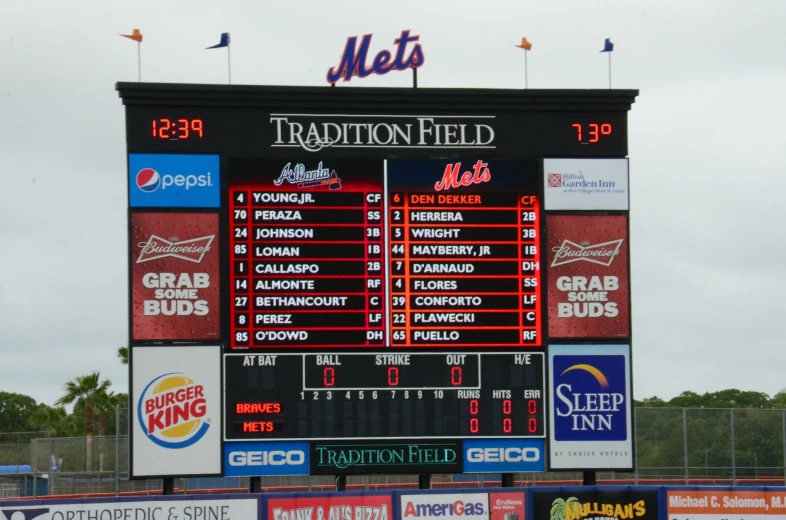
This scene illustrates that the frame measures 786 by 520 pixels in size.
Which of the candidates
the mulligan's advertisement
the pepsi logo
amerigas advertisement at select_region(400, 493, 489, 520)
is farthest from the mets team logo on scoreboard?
the mulligan's advertisement

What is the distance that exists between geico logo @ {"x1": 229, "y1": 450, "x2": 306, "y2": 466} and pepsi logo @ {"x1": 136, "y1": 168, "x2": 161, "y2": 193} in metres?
4.96

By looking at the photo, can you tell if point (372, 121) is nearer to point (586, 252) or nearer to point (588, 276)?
point (586, 252)

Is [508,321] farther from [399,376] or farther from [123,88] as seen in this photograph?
[123,88]

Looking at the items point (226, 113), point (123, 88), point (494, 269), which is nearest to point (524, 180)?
point (494, 269)

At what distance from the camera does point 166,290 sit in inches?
924

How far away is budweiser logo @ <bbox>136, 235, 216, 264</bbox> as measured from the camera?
23516 mm

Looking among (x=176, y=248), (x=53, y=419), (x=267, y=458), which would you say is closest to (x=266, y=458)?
(x=267, y=458)

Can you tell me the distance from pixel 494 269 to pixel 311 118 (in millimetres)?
4336

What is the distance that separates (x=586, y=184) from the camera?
968 inches

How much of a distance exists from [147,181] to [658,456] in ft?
49.3

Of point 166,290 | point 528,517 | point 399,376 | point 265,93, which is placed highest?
point 265,93

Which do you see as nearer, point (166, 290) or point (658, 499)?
point (166, 290)

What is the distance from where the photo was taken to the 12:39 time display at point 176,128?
78.5 ft

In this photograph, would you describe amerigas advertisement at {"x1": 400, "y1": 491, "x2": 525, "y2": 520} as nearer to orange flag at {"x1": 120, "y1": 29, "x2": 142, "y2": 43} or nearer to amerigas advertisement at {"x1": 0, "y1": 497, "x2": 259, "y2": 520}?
amerigas advertisement at {"x1": 0, "y1": 497, "x2": 259, "y2": 520}
